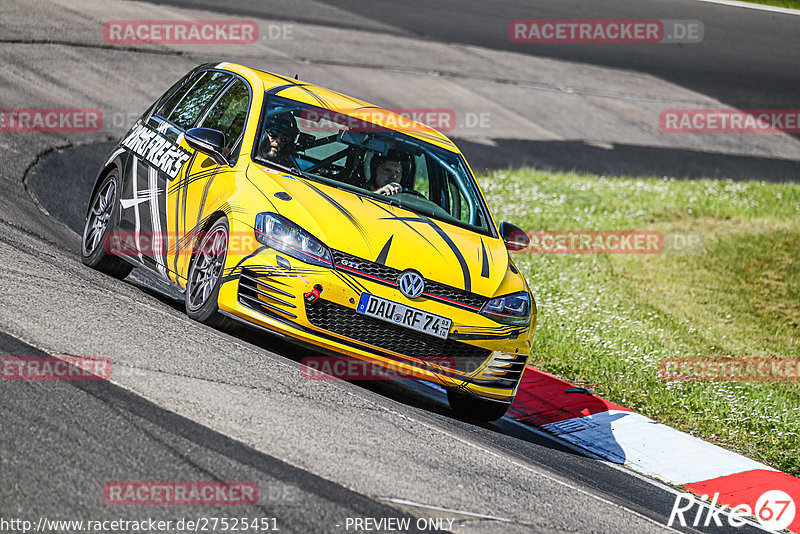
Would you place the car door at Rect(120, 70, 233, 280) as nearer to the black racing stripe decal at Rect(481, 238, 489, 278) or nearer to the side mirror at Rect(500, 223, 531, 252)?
the black racing stripe decal at Rect(481, 238, 489, 278)

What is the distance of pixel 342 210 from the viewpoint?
693 centimetres

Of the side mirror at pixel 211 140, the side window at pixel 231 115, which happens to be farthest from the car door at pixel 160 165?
the side mirror at pixel 211 140

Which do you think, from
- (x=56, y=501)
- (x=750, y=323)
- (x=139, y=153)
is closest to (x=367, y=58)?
(x=750, y=323)

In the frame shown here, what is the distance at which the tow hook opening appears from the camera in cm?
651

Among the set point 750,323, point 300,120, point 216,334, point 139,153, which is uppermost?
point 300,120

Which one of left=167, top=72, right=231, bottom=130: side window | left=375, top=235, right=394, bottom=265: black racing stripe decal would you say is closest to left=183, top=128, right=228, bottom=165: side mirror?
left=167, top=72, right=231, bottom=130: side window

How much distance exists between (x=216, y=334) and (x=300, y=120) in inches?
73.7

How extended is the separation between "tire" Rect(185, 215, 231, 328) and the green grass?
3.87 meters

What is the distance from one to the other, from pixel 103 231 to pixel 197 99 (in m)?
1.29

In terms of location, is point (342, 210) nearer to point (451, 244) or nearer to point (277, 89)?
point (451, 244)

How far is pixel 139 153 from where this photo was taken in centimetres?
838

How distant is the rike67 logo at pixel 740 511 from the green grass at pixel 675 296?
2.68ft

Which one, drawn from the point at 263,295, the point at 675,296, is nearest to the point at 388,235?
the point at 263,295

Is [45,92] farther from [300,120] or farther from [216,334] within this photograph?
[216,334]
